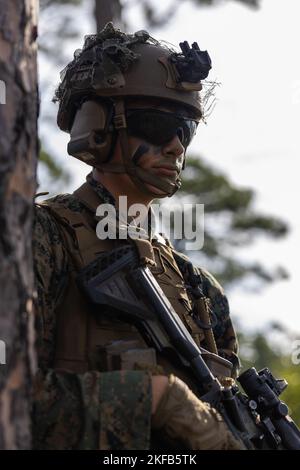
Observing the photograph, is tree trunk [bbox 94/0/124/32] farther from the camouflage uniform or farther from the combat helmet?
the camouflage uniform

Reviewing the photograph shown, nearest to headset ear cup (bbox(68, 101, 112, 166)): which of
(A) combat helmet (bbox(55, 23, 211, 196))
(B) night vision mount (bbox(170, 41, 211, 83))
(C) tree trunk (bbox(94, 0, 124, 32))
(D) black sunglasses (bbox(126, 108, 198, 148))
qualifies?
(A) combat helmet (bbox(55, 23, 211, 196))

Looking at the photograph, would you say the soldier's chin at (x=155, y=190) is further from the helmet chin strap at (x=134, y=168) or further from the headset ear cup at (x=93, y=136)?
the headset ear cup at (x=93, y=136)

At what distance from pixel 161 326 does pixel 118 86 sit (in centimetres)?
123

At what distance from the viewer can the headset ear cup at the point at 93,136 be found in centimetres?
557

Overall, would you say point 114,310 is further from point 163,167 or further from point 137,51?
point 137,51

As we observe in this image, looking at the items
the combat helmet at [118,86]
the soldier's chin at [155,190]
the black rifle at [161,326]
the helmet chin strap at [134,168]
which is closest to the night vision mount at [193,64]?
the combat helmet at [118,86]

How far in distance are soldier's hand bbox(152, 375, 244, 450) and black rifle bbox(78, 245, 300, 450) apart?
12.9 inches

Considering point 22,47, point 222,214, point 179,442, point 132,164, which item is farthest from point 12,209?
point 222,214

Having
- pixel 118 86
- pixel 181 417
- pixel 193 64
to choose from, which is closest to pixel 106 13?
pixel 193 64

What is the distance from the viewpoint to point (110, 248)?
17.1 ft

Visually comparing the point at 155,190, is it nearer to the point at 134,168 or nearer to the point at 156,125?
the point at 134,168

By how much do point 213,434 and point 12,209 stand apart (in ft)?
4.12

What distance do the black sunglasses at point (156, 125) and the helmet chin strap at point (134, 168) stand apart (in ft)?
0.13

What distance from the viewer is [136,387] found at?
4457mm
